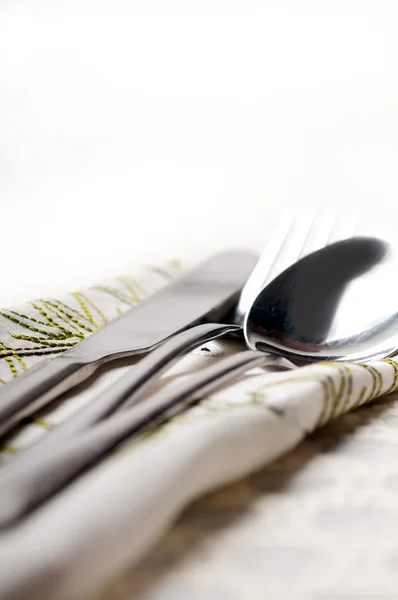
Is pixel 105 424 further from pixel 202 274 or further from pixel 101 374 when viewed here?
pixel 202 274

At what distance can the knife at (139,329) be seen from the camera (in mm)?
312

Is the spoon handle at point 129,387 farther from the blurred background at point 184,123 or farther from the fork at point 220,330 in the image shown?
the blurred background at point 184,123

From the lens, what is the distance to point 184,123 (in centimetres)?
129

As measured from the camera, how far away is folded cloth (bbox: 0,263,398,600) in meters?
0.20

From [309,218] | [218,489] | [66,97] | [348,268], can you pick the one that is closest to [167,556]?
[218,489]

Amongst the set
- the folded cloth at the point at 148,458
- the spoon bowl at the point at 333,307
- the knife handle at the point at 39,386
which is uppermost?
the knife handle at the point at 39,386

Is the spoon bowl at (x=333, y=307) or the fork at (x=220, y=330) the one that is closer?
the fork at (x=220, y=330)

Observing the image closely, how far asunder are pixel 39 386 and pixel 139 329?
108 mm

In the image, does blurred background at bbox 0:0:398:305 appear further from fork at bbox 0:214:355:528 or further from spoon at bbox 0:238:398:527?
fork at bbox 0:214:355:528

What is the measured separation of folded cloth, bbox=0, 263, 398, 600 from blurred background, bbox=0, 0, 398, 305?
0.39 metres

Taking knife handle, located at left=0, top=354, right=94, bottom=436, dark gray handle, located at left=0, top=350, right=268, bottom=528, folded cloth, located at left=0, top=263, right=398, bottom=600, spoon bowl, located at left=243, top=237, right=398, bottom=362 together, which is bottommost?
spoon bowl, located at left=243, top=237, right=398, bottom=362

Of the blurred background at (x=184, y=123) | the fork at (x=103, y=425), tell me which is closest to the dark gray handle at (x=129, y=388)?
the fork at (x=103, y=425)

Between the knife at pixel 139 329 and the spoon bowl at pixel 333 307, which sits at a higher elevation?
the knife at pixel 139 329

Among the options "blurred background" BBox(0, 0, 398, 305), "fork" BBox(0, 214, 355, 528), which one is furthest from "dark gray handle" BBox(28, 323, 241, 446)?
"blurred background" BBox(0, 0, 398, 305)
